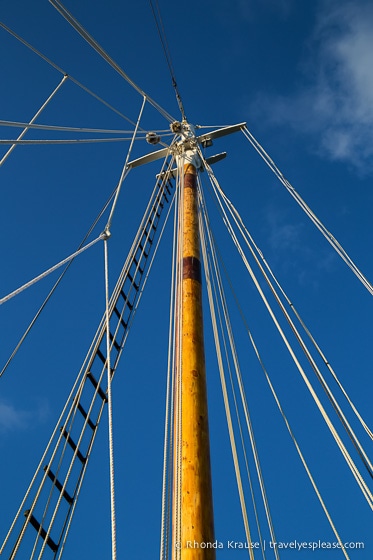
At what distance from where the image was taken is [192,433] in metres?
3.45

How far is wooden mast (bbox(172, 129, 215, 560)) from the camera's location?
2.78 meters

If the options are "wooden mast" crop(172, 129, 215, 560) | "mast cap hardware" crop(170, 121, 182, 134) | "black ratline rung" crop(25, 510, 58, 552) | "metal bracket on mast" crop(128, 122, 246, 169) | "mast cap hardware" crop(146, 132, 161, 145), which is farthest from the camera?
"mast cap hardware" crop(170, 121, 182, 134)

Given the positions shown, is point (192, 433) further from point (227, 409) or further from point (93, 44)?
point (93, 44)

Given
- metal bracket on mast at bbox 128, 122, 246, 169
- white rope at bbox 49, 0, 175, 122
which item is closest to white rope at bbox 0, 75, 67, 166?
white rope at bbox 49, 0, 175, 122

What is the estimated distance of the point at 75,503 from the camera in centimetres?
488

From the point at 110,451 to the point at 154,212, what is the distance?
6304 millimetres

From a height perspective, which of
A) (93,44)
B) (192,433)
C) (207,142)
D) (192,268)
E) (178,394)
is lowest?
(192,433)

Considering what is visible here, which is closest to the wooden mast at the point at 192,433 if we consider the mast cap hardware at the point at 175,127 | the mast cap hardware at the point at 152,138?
the mast cap hardware at the point at 152,138

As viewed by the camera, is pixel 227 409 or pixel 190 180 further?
pixel 190 180

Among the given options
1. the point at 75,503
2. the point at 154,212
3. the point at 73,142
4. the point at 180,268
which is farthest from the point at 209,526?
the point at 154,212

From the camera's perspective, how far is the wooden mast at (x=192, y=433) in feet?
9.12

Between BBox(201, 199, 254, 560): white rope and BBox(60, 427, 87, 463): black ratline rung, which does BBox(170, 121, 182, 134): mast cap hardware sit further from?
BBox(60, 427, 87, 463): black ratline rung

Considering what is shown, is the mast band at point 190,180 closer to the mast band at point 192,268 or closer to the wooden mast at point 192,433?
the wooden mast at point 192,433

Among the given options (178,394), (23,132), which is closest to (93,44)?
(23,132)
